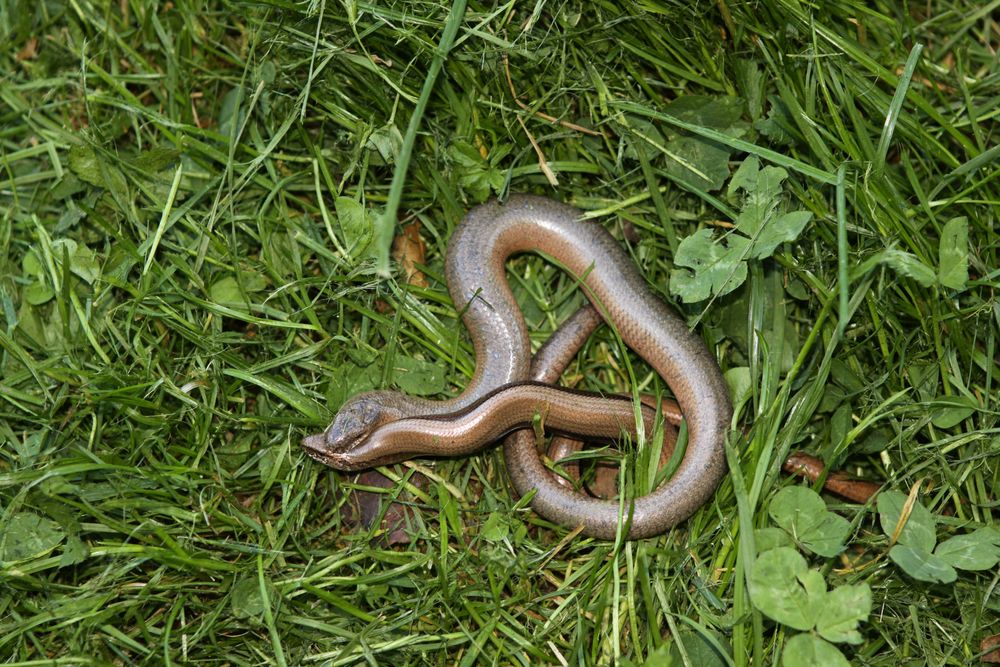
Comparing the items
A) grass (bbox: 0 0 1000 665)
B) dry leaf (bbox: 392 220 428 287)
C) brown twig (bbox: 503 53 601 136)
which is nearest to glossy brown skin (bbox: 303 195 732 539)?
grass (bbox: 0 0 1000 665)

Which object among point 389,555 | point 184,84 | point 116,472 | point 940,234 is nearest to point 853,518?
point 940,234

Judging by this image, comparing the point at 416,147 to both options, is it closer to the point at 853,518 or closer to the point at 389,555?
the point at 389,555

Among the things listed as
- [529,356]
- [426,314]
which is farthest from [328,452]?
[529,356]

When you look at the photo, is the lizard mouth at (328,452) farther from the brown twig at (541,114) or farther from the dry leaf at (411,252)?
the brown twig at (541,114)

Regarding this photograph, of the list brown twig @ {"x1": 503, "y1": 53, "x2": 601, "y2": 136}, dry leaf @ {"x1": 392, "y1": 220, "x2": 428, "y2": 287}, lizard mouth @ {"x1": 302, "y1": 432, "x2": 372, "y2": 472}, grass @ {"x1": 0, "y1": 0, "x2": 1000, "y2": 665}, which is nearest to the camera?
grass @ {"x1": 0, "y1": 0, "x2": 1000, "y2": 665}

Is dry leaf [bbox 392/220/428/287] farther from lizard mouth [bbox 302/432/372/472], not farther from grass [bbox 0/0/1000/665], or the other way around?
lizard mouth [bbox 302/432/372/472]

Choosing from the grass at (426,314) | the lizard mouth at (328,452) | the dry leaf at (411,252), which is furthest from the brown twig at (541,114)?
the lizard mouth at (328,452)

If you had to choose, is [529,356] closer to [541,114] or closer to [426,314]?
[426,314]
